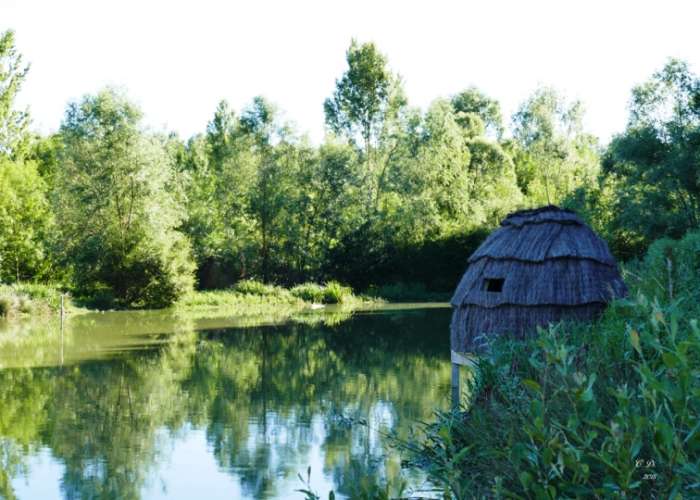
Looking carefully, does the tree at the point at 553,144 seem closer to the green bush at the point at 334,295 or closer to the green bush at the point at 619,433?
the green bush at the point at 334,295

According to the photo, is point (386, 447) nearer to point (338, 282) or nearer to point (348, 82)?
point (338, 282)

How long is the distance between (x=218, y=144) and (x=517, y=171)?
19118 millimetres

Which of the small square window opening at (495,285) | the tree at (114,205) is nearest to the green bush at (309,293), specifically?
the tree at (114,205)

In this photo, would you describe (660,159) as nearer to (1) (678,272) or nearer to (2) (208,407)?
(2) (208,407)

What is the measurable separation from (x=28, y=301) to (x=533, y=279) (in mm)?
22111

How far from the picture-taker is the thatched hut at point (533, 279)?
38.0 feet

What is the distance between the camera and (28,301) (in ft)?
96.8

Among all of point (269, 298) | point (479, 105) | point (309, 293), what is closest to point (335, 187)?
point (309, 293)

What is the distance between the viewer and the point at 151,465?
10398 millimetres

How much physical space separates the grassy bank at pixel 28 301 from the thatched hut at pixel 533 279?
2023 centimetres

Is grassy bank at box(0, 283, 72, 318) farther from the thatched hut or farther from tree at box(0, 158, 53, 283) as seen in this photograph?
the thatched hut

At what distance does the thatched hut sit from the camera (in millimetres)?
11594

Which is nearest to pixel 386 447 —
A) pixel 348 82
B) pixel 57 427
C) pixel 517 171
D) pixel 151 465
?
pixel 151 465

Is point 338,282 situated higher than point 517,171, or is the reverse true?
point 517,171
